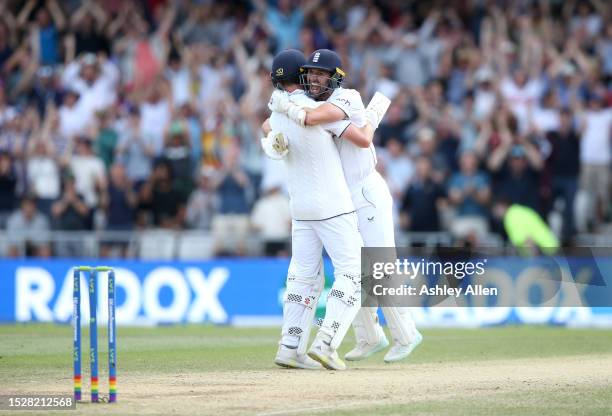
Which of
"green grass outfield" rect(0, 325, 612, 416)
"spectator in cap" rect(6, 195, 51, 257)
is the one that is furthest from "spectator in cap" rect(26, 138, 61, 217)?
"green grass outfield" rect(0, 325, 612, 416)

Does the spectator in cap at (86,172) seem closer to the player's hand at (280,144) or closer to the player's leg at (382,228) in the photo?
the player's leg at (382,228)

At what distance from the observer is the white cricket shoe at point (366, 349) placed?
1187 cm

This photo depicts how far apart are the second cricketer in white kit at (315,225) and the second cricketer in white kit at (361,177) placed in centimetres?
15

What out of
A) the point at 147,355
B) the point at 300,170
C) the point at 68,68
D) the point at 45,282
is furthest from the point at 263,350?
the point at 68,68

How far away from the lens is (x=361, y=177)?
11.7 metres

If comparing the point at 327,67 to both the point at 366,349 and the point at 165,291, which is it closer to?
the point at 366,349

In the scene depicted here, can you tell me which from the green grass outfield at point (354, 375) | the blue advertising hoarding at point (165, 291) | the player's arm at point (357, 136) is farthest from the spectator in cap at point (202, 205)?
the player's arm at point (357, 136)

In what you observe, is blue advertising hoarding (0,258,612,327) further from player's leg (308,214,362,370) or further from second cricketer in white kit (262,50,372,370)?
player's leg (308,214,362,370)

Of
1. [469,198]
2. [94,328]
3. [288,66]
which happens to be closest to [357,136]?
[288,66]

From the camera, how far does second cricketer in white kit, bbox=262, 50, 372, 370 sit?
11086mm

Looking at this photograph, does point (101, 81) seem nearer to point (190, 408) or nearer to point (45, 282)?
point (45, 282)

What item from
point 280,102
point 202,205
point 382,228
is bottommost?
point 202,205

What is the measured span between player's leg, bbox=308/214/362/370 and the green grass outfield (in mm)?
251

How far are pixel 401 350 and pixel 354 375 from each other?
1.14 meters
